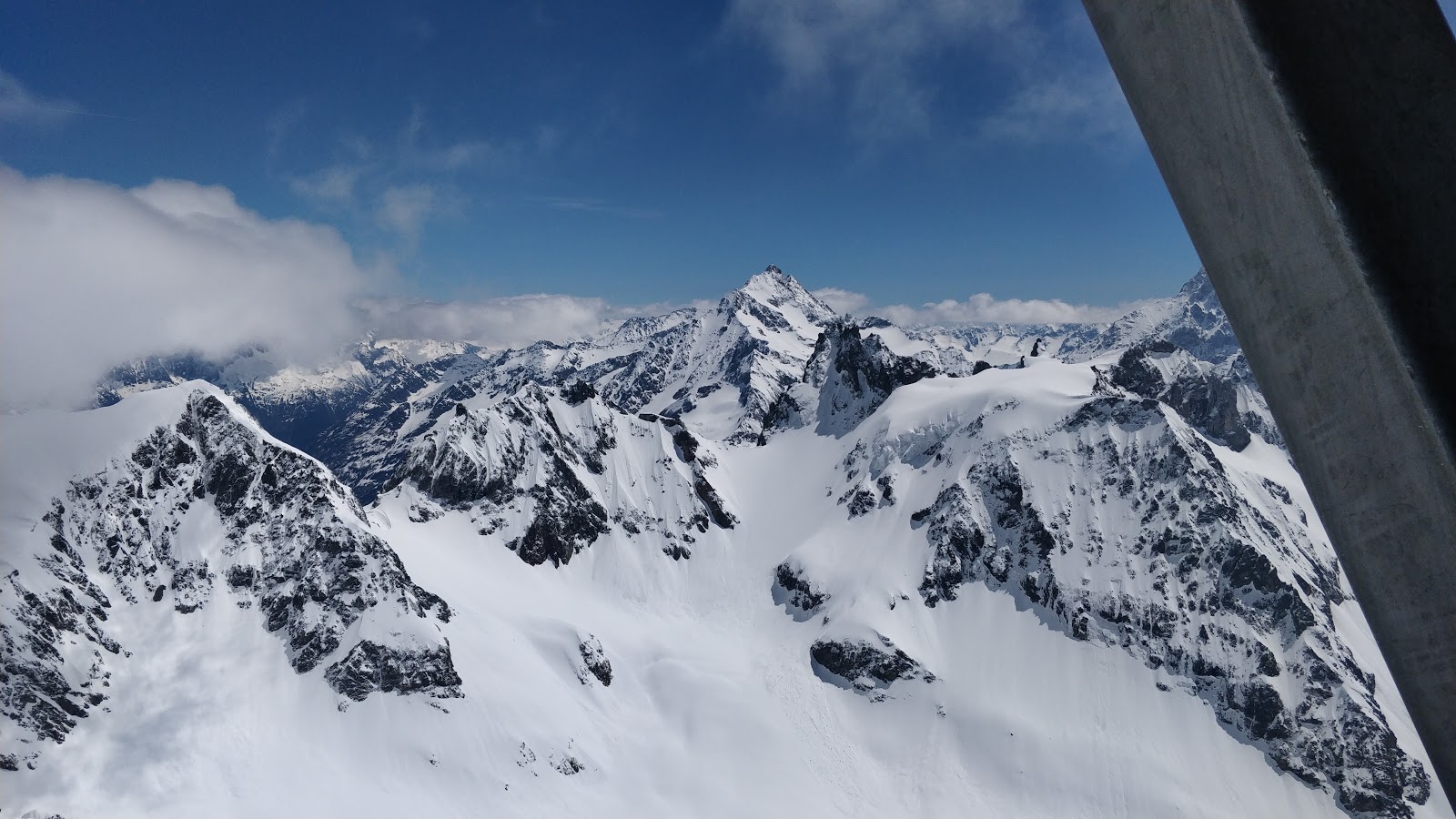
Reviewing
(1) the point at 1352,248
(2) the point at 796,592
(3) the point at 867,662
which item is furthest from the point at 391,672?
(1) the point at 1352,248

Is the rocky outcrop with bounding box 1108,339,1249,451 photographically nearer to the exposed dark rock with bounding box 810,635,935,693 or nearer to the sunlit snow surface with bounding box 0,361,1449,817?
the sunlit snow surface with bounding box 0,361,1449,817

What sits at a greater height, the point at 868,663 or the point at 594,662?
the point at 594,662

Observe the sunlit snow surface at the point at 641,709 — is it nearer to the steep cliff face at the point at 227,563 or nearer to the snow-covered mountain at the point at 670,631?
the snow-covered mountain at the point at 670,631

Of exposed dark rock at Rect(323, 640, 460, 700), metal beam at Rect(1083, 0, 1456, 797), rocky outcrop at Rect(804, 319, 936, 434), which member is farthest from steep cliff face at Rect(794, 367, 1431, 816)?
metal beam at Rect(1083, 0, 1456, 797)

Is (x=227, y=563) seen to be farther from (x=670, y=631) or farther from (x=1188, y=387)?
(x=1188, y=387)

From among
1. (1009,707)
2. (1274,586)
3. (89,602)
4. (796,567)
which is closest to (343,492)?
(89,602)

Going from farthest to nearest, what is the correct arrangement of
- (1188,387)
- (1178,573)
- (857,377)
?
1. (1188,387)
2. (857,377)
3. (1178,573)

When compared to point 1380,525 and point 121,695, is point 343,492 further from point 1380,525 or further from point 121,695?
point 1380,525
